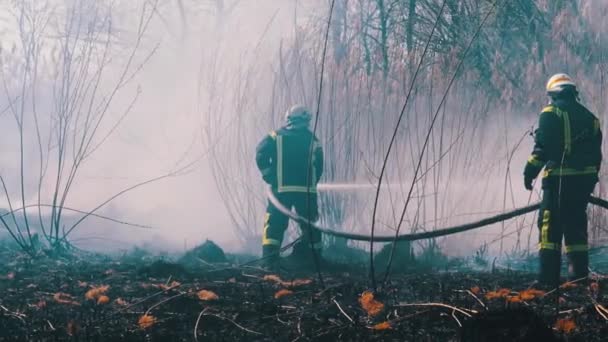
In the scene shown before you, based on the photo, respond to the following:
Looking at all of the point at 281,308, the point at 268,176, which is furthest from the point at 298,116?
the point at 281,308

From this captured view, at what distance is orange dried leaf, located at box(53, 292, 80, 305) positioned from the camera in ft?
15.4

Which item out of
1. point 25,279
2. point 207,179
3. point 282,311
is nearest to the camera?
point 282,311

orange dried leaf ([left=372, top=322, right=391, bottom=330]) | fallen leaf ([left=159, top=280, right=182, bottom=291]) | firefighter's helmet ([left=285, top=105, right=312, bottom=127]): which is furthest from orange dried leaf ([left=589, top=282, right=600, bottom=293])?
firefighter's helmet ([left=285, top=105, right=312, bottom=127])

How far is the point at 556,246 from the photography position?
17.7 feet

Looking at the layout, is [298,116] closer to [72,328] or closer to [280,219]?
[280,219]

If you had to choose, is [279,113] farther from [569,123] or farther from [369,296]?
[369,296]

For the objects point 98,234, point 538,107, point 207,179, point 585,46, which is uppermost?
point 585,46

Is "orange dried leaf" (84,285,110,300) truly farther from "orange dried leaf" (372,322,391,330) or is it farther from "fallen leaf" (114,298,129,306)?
"orange dried leaf" (372,322,391,330)

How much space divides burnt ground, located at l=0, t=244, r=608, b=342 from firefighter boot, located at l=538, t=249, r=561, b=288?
0.14 meters

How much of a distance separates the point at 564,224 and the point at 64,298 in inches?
141

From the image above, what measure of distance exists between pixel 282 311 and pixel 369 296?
53 centimetres

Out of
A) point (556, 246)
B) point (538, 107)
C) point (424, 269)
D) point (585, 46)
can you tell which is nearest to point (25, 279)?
point (424, 269)

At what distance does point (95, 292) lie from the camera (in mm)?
4887

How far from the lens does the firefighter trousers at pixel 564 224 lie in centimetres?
535
